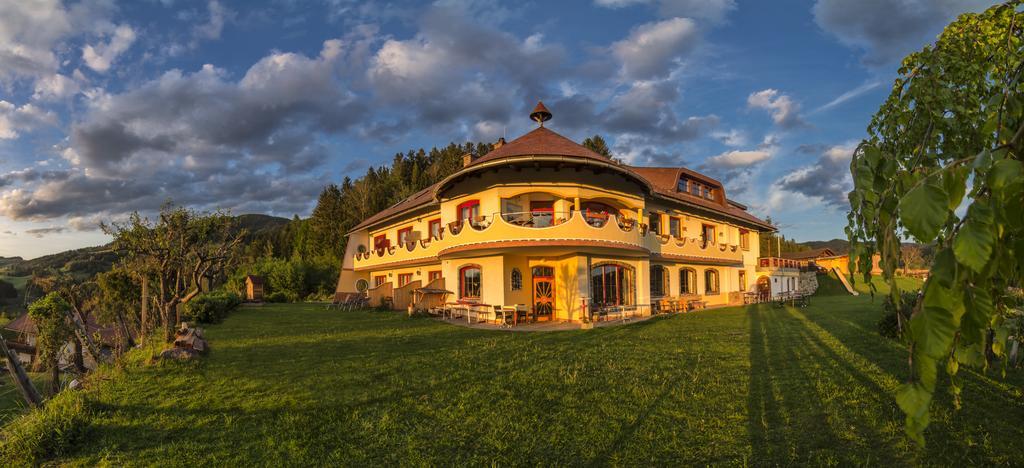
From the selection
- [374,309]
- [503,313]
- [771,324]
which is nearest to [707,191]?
[771,324]

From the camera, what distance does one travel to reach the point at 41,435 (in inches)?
224

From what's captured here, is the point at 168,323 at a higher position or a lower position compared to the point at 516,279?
lower

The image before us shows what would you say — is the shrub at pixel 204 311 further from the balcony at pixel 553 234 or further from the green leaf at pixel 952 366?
the green leaf at pixel 952 366

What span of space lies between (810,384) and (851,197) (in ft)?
22.5

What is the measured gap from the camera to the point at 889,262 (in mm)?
1697

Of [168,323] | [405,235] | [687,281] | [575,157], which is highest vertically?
[575,157]

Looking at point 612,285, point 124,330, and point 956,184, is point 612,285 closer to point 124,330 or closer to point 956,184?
point 124,330

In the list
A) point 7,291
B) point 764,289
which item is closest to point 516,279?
point 764,289

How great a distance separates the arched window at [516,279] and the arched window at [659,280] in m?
7.53

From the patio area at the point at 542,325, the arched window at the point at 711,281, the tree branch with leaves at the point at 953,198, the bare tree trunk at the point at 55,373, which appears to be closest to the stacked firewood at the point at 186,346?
the bare tree trunk at the point at 55,373

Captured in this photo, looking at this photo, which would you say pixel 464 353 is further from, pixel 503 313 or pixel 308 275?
pixel 308 275

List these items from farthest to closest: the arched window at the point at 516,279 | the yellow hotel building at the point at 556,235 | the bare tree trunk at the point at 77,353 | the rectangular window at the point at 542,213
A: the arched window at the point at 516,279 → the rectangular window at the point at 542,213 → the yellow hotel building at the point at 556,235 → the bare tree trunk at the point at 77,353

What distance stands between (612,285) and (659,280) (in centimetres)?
488

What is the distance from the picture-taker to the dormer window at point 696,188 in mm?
26994
